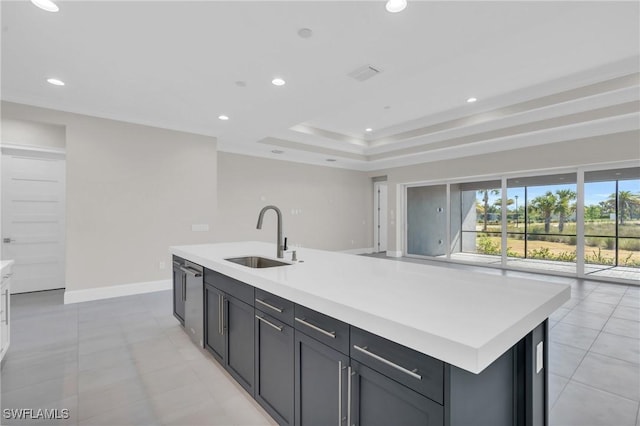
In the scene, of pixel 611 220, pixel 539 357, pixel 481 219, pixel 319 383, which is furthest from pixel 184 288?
pixel 611 220

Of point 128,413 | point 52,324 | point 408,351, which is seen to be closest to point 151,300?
point 52,324

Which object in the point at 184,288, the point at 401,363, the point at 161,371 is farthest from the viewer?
the point at 184,288

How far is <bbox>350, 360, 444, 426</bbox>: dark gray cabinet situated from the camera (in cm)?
94

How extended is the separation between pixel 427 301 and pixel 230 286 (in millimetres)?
1399

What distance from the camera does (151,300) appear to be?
4188 mm

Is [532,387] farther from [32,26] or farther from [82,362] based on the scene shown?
[32,26]

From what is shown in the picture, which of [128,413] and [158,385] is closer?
[128,413]

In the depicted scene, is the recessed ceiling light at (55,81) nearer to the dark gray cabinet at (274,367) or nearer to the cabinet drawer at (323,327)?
the dark gray cabinet at (274,367)

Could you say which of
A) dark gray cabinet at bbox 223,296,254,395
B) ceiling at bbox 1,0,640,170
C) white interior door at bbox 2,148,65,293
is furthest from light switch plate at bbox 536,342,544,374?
white interior door at bbox 2,148,65,293

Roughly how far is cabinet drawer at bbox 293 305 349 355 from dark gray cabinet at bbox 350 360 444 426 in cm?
10

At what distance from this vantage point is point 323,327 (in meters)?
1.31

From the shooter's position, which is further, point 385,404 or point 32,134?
point 32,134

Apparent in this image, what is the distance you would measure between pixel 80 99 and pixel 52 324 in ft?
9.16

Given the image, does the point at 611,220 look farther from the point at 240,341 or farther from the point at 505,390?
the point at 240,341
